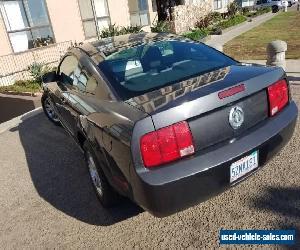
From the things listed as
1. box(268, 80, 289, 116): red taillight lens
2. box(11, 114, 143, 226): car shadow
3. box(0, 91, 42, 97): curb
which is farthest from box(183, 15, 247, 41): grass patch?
box(268, 80, 289, 116): red taillight lens

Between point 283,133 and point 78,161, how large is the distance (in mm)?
2844

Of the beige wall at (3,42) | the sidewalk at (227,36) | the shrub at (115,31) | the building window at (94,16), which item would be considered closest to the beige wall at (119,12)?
the building window at (94,16)

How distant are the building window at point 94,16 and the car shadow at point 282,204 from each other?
461 inches

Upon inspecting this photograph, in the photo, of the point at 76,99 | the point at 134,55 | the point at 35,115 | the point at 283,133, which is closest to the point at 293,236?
the point at 283,133

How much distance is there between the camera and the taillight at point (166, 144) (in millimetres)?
2344

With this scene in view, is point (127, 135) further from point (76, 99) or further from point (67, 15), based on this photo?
point (67, 15)

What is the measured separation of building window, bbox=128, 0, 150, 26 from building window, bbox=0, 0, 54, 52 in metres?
5.52

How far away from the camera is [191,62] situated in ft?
11.0

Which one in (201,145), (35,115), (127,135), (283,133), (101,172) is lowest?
(35,115)

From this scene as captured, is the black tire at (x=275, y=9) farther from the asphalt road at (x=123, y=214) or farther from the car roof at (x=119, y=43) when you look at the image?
the car roof at (x=119, y=43)

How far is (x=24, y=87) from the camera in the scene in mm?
9461

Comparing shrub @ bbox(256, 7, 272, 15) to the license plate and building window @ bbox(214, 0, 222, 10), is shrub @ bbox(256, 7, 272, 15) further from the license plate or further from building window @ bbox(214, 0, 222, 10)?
the license plate

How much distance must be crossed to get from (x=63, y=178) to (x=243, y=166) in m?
2.49

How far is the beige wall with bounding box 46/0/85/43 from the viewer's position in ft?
38.8
